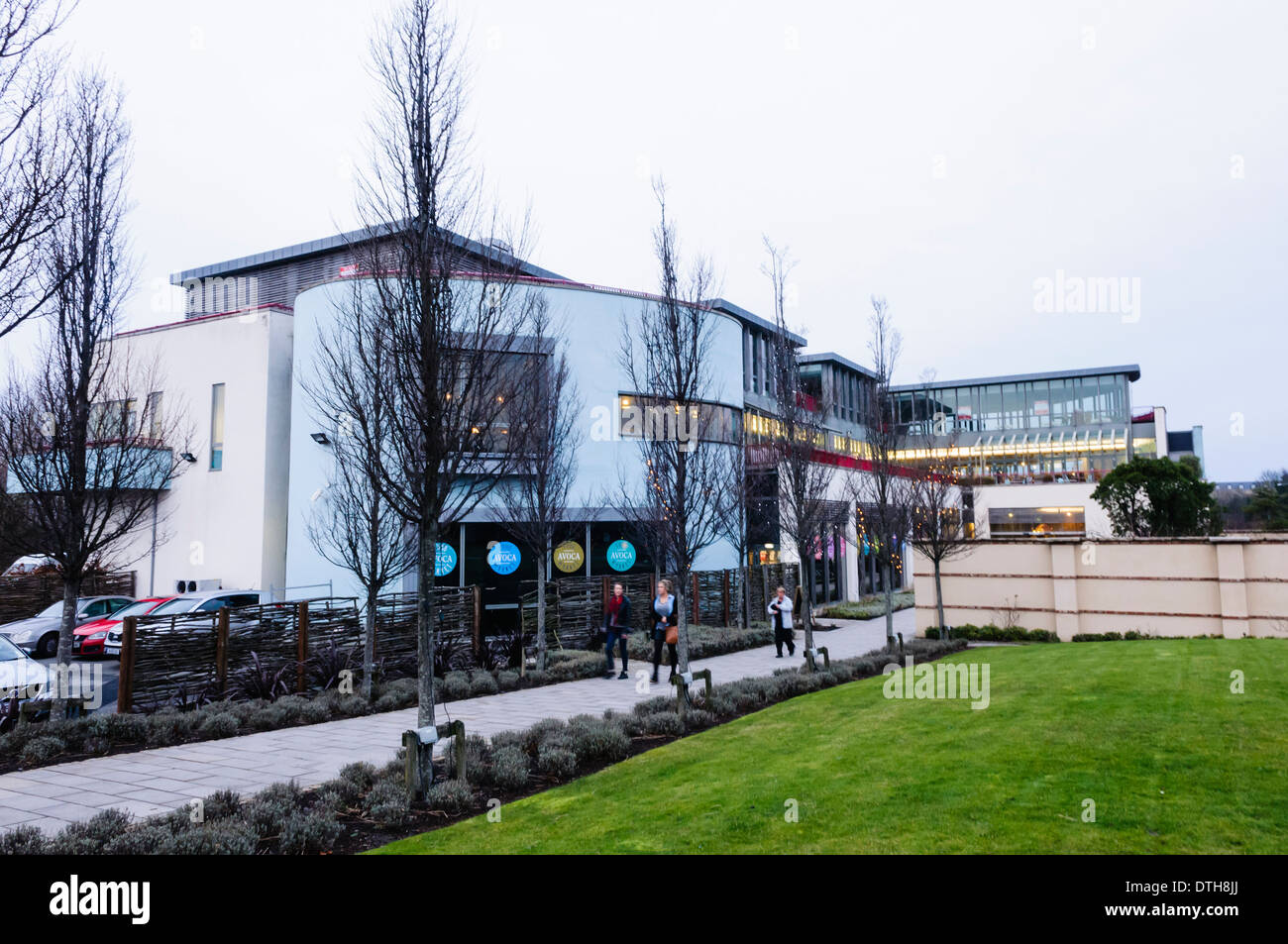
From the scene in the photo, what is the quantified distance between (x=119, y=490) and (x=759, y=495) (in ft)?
58.8

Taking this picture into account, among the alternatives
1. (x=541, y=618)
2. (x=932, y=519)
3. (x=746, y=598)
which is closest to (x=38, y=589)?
(x=541, y=618)

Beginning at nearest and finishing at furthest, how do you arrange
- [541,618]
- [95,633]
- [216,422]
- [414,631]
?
[414,631]
[541,618]
[95,633]
[216,422]

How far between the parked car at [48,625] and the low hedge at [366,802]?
52.6ft

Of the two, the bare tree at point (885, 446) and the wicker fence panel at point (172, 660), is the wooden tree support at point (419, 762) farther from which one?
the bare tree at point (885, 446)

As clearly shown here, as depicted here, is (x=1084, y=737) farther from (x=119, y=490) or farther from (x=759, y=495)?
(x=759, y=495)

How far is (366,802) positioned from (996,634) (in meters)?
17.3

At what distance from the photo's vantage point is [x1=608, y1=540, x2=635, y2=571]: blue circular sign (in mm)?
25453

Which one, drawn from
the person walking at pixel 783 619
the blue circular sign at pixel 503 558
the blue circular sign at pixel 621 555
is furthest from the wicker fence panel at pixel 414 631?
the blue circular sign at pixel 621 555

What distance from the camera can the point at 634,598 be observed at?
2341 cm

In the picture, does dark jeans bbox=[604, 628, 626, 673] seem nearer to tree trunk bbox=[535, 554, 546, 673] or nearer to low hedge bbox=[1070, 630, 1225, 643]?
tree trunk bbox=[535, 554, 546, 673]

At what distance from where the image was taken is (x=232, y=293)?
33.9m

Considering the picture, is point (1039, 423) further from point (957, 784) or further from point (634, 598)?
point (957, 784)

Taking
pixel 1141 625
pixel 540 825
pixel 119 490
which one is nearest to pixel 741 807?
pixel 540 825
